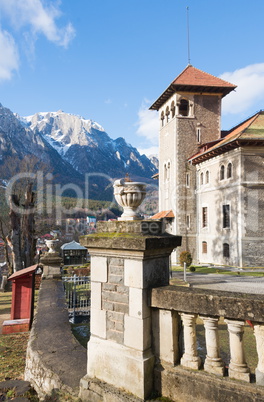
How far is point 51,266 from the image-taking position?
10.1m

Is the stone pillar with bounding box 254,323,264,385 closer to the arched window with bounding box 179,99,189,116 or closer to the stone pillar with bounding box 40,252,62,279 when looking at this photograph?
the stone pillar with bounding box 40,252,62,279

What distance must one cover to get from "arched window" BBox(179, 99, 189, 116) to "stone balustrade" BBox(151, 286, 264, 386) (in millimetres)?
30304

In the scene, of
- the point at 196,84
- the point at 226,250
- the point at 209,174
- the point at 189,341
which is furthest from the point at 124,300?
the point at 196,84

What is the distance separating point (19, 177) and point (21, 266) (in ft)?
22.3

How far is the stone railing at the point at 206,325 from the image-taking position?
2344mm

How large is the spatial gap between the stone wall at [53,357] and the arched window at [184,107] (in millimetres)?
28932

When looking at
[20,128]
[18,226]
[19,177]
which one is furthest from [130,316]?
[20,128]

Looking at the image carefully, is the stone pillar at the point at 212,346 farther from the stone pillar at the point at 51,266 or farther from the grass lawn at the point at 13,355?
the stone pillar at the point at 51,266

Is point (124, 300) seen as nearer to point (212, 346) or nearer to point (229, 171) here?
point (212, 346)

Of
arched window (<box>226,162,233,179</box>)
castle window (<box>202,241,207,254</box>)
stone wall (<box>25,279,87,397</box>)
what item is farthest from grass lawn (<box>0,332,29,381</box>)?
castle window (<box>202,241,207,254</box>)

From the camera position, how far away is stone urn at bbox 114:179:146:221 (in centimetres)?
328

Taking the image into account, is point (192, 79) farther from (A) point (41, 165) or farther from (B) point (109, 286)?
(B) point (109, 286)

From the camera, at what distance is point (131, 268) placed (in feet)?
9.68

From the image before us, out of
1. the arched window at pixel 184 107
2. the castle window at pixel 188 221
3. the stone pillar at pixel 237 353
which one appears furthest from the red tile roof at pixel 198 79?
the stone pillar at pixel 237 353
